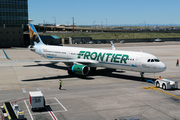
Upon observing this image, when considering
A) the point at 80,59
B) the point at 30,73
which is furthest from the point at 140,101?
the point at 30,73

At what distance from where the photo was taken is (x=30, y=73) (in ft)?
152

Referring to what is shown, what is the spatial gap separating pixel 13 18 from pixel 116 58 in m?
94.8

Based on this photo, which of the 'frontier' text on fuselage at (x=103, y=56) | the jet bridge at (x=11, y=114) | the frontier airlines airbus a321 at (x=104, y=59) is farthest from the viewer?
the 'frontier' text on fuselage at (x=103, y=56)

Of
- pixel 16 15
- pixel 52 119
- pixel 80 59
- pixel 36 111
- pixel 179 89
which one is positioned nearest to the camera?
pixel 52 119

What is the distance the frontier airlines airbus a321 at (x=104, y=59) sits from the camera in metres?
36.4

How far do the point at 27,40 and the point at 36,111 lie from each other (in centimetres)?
10109

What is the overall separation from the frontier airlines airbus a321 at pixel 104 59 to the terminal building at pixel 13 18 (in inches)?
2475

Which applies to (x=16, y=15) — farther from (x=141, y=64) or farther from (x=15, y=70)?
(x=141, y=64)

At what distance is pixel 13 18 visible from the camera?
119250 millimetres

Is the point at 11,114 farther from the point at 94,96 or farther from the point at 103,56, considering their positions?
the point at 103,56

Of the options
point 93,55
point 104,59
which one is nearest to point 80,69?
point 93,55

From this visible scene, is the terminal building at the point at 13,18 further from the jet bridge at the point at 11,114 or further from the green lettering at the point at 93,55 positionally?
the jet bridge at the point at 11,114

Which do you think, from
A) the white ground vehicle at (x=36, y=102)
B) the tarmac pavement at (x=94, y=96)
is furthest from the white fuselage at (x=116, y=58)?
the white ground vehicle at (x=36, y=102)

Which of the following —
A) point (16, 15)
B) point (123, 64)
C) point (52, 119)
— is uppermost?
point (16, 15)
